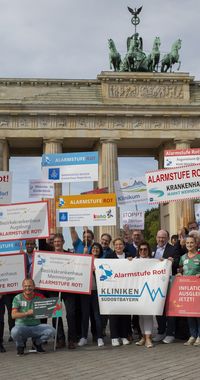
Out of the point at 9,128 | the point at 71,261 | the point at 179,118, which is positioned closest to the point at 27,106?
the point at 9,128

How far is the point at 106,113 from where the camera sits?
39375 mm

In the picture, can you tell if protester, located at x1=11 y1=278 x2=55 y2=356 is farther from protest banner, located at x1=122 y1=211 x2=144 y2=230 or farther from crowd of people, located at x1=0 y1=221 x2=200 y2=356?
protest banner, located at x1=122 y1=211 x2=144 y2=230

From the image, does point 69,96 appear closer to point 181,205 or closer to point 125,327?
point 181,205

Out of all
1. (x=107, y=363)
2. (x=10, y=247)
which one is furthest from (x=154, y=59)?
(x=107, y=363)

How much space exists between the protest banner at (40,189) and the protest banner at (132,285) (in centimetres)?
655

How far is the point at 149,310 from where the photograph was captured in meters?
10.1

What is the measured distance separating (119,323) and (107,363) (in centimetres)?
202

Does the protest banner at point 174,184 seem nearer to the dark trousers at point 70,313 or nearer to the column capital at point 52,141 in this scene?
the dark trousers at point 70,313

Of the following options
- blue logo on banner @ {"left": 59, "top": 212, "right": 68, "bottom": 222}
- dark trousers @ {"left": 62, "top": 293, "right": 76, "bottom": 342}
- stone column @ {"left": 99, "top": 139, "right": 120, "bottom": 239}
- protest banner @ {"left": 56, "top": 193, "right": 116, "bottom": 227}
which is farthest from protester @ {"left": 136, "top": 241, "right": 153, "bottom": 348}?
stone column @ {"left": 99, "top": 139, "right": 120, "bottom": 239}

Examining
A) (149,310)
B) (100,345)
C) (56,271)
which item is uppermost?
(56,271)

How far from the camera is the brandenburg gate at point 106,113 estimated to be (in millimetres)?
38906

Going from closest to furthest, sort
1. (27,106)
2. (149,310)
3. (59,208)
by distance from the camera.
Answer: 1. (149,310)
2. (59,208)
3. (27,106)

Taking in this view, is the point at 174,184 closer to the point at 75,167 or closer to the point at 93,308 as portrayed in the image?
the point at 75,167

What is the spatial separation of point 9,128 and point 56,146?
146 inches
